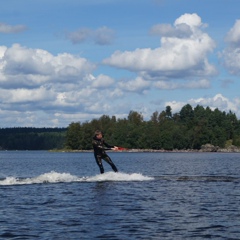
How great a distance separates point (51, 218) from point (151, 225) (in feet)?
15.6

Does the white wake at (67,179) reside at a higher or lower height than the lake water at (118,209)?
higher

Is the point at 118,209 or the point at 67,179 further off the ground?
the point at 67,179

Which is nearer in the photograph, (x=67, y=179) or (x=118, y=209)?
(x=118, y=209)

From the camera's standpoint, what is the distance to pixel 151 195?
3488 centimetres

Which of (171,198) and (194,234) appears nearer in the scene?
(194,234)

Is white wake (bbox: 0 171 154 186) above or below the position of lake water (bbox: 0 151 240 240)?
above

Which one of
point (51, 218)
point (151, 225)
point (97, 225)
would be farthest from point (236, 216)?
point (51, 218)

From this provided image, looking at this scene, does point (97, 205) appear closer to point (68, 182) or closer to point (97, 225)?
point (97, 225)

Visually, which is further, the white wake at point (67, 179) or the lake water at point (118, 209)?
the white wake at point (67, 179)

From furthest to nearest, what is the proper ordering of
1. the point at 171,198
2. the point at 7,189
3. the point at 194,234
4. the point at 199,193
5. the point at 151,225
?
the point at 7,189
the point at 199,193
the point at 171,198
the point at 151,225
the point at 194,234

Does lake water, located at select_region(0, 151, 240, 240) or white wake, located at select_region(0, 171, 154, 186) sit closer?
lake water, located at select_region(0, 151, 240, 240)

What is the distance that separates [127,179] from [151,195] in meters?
11.4

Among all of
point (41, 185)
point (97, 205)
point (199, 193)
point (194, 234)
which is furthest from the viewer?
point (41, 185)

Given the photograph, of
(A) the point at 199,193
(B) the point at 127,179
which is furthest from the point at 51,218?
(B) the point at 127,179
